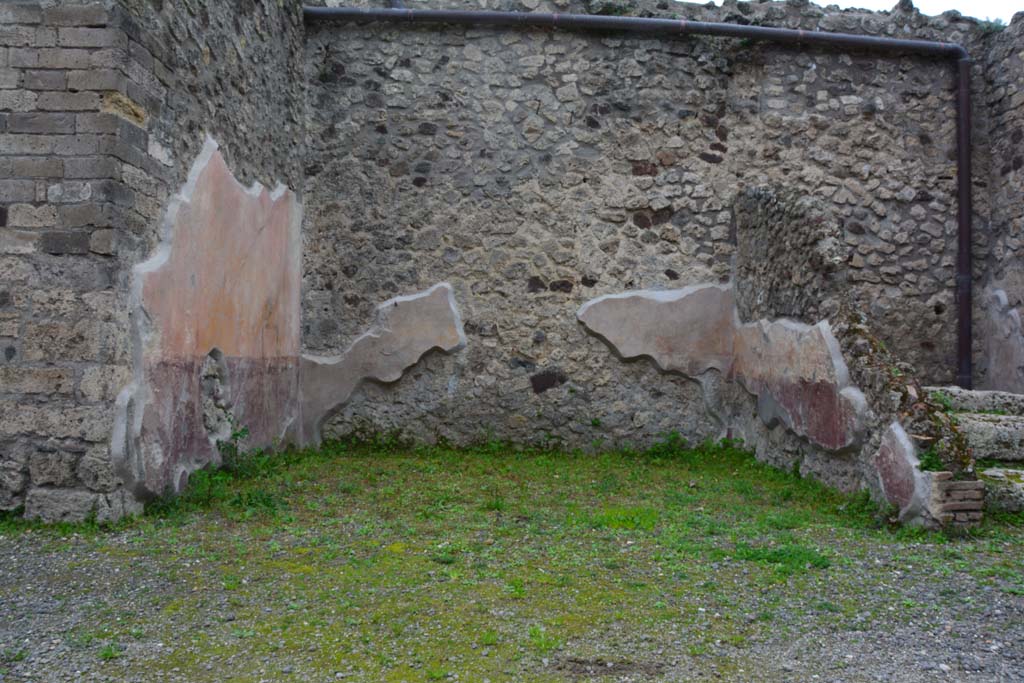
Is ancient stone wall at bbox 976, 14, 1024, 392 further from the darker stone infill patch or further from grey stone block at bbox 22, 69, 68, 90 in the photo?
grey stone block at bbox 22, 69, 68, 90

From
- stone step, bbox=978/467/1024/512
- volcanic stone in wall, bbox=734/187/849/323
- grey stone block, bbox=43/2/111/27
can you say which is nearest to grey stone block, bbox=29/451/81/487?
grey stone block, bbox=43/2/111/27

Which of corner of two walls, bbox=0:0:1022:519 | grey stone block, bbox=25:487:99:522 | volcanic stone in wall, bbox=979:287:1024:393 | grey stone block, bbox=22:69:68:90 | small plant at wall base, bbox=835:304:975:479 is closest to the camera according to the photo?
grey stone block, bbox=25:487:99:522

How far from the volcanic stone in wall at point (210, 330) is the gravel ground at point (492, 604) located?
1.70 ft

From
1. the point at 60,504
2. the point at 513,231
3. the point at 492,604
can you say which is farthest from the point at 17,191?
the point at 513,231

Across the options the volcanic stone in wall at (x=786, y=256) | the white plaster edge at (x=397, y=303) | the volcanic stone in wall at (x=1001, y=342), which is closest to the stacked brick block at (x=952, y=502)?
the volcanic stone in wall at (x=786, y=256)

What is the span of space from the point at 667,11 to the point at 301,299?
157 inches

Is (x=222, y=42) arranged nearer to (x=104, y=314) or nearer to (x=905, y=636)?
(x=104, y=314)

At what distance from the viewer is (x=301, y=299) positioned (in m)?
7.23

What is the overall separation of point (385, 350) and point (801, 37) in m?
4.39

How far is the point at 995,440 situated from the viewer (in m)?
5.14

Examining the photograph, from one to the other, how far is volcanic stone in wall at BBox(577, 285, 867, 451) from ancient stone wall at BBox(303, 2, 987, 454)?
143 millimetres

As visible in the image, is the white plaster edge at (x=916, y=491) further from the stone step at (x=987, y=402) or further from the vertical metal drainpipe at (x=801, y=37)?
the vertical metal drainpipe at (x=801, y=37)

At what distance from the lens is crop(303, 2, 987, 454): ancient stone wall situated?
23.7 ft

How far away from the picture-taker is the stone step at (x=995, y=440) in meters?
5.12
